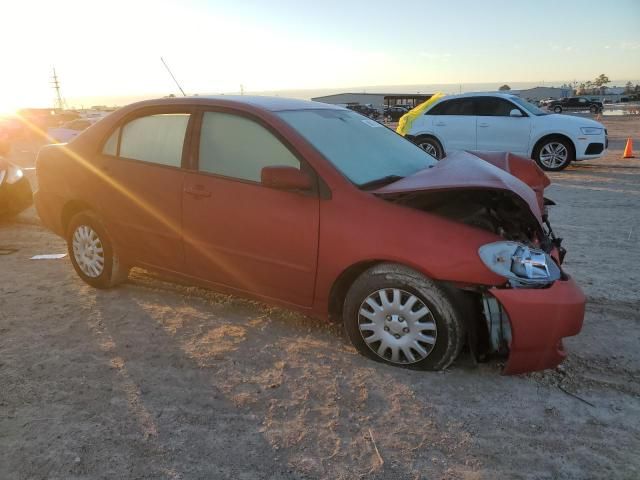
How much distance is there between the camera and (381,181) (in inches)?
129

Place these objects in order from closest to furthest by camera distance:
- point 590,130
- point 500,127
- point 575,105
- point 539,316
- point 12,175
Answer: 1. point 539,316
2. point 12,175
3. point 590,130
4. point 500,127
5. point 575,105

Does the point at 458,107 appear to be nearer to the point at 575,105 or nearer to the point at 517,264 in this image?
the point at 517,264

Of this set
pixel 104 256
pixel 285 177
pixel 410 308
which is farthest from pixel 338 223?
pixel 104 256

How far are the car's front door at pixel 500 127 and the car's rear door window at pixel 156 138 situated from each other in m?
8.63

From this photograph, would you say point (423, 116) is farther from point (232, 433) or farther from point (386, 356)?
point (232, 433)

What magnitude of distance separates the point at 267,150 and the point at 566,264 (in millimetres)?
3321

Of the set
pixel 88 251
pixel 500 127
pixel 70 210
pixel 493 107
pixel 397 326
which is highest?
pixel 493 107

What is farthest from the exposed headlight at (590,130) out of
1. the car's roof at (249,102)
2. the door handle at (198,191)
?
the door handle at (198,191)

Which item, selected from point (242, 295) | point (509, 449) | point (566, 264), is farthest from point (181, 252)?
point (566, 264)

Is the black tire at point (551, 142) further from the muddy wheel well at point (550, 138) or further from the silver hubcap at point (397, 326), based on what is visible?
the silver hubcap at point (397, 326)

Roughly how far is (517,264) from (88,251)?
3.48 m

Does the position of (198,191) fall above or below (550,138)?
above

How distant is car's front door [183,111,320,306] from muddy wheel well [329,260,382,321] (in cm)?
15

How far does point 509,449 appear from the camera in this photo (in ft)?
7.81
